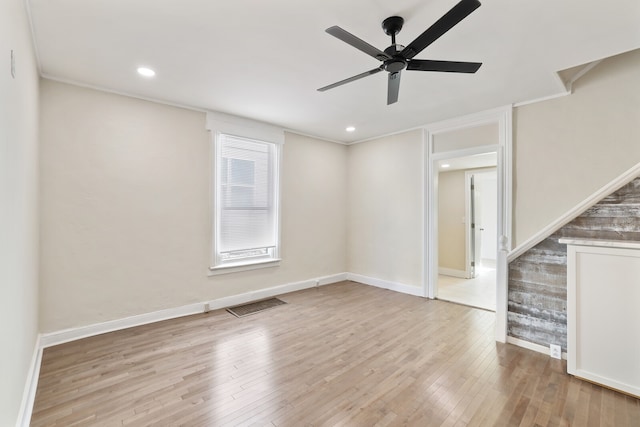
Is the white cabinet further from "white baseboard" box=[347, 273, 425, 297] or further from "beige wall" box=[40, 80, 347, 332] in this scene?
"beige wall" box=[40, 80, 347, 332]

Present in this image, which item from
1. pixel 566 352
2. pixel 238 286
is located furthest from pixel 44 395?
pixel 566 352

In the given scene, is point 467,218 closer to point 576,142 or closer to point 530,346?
point 576,142

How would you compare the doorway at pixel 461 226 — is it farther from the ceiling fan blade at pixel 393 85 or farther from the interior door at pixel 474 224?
the ceiling fan blade at pixel 393 85

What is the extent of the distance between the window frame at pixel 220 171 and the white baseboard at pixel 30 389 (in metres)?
1.76

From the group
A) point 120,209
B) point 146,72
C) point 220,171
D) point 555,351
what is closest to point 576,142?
point 555,351

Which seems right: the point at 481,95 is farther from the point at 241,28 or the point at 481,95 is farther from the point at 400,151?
the point at 241,28

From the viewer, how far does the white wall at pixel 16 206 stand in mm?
1354

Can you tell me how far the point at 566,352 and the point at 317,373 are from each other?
2.36 m

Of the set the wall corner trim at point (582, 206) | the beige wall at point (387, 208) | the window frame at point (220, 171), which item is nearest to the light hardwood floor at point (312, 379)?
the window frame at point (220, 171)

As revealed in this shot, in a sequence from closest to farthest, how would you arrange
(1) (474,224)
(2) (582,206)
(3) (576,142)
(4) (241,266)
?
(2) (582,206) → (3) (576,142) → (4) (241,266) → (1) (474,224)

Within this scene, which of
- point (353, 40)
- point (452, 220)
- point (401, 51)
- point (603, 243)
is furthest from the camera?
point (452, 220)

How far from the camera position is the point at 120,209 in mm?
3230

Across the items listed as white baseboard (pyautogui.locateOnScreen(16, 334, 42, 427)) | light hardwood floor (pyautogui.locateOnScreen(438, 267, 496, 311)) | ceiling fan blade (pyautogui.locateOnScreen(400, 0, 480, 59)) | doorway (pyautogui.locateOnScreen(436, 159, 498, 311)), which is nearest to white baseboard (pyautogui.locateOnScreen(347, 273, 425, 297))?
light hardwood floor (pyautogui.locateOnScreen(438, 267, 496, 311))

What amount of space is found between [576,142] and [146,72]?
4643mm
